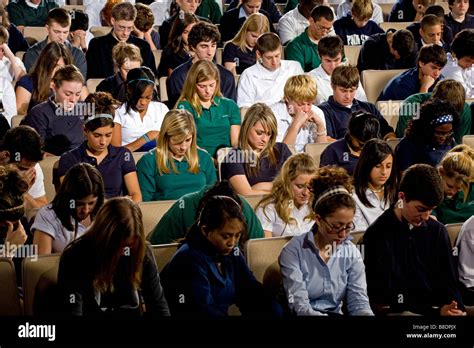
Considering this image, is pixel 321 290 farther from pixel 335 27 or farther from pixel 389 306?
pixel 335 27

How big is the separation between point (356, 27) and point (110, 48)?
83.7 inches

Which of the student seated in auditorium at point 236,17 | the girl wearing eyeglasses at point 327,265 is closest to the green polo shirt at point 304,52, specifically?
the student seated in auditorium at point 236,17

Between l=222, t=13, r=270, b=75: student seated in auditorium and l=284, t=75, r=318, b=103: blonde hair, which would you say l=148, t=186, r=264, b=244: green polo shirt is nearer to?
l=284, t=75, r=318, b=103: blonde hair

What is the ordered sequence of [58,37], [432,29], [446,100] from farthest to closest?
[432,29] < [58,37] < [446,100]

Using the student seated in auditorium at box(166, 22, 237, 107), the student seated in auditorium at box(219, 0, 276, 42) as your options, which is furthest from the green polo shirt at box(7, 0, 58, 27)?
the student seated in auditorium at box(166, 22, 237, 107)

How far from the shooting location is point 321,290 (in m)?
4.34

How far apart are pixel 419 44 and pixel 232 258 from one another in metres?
4.39

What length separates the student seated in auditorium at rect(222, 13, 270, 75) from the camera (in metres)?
7.68

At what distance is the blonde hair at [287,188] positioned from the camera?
4969 millimetres

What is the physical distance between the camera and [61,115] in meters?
6.22

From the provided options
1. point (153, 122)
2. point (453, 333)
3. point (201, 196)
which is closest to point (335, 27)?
point (153, 122)

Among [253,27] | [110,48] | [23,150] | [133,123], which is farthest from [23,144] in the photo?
[253,27]

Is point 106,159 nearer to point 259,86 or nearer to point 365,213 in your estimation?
point 365,213

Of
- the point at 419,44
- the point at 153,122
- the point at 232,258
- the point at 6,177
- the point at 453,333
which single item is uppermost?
the point at 419,44
